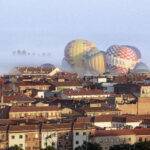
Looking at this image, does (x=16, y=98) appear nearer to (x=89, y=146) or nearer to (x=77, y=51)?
(x=89, y=146)

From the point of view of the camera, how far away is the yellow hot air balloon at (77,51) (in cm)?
8381

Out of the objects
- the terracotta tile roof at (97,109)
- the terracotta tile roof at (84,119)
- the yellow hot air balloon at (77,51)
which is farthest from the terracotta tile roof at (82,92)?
the yellow hot air balloon at (77,51)

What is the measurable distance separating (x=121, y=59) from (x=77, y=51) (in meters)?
4.24

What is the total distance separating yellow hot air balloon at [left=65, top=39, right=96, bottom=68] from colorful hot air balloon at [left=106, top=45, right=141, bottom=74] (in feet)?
7.37

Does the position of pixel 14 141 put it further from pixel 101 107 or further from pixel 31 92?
pixel 31 92

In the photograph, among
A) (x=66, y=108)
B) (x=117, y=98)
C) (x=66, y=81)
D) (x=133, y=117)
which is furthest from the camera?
(x=66, y=81)

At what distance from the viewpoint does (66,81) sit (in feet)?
201

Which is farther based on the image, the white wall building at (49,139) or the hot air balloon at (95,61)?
the hot air balloon at (95,61)

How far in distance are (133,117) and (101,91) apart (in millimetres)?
15015

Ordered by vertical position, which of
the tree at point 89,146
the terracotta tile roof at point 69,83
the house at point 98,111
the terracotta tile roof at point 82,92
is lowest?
the tree at point 89,146

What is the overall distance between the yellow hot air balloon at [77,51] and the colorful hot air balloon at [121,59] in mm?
2245

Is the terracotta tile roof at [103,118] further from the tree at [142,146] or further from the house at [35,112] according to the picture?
the tree at [142,146]

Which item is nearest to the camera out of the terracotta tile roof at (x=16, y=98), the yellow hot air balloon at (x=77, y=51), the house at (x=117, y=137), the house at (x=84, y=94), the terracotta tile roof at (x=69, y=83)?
the house at (x=117, y=137)

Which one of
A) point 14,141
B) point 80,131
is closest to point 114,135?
point 80,131
